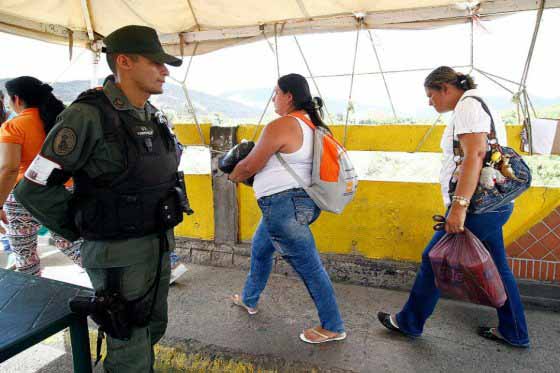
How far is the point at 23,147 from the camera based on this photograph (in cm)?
258

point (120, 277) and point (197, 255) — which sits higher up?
point (120, 277)

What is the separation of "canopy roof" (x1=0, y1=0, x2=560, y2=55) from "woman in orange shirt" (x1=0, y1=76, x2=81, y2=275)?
1.04 metres

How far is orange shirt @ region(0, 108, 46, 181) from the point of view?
2532mm

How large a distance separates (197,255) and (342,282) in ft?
5.02

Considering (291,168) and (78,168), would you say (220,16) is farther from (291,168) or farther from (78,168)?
(78,168)

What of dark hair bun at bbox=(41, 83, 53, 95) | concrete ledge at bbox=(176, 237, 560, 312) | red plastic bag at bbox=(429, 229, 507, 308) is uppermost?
dark hair bun at bbox=(41, 83, 53, 95)

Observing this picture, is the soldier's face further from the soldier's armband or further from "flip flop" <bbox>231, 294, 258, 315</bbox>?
"flip flop" <bbox>231, 294, 258, 315</bbox>

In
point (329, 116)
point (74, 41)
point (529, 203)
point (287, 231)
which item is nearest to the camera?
point (287, 231)

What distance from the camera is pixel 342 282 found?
3443mm

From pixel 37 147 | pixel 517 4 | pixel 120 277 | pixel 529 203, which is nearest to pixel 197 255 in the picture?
pixel 37 147

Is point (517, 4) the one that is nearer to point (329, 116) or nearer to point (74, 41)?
point (329, 116)

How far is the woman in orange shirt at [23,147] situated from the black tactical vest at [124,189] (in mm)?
1371

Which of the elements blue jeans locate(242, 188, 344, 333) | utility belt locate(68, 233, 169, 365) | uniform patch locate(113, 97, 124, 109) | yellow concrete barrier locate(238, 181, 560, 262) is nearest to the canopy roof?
yellow concrete barrier locate(238, 181, 560, 262)

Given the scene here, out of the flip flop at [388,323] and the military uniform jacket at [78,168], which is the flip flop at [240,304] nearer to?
the flip flop at [388,323]
